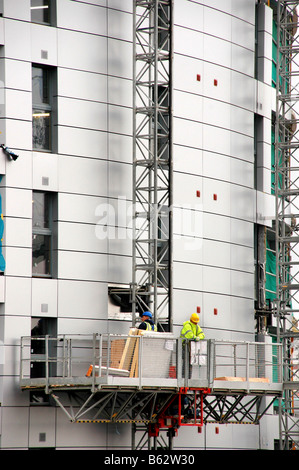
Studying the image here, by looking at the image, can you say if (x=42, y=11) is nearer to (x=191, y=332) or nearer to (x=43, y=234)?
(x=43, y=234)

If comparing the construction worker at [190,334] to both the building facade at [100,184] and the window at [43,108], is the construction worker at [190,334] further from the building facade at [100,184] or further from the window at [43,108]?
the window at [43,108]

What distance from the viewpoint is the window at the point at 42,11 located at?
36.4 metres

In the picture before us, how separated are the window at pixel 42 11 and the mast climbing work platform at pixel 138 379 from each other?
10.9m

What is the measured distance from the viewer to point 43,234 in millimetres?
35781

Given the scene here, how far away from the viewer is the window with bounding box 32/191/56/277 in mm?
35594

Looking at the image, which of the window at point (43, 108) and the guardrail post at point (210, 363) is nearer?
the guardrail post at point (210, 363)

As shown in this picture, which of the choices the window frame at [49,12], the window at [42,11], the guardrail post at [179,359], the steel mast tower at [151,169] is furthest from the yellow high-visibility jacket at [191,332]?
the window at [42,11]

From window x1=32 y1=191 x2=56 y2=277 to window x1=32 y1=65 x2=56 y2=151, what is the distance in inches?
71.0

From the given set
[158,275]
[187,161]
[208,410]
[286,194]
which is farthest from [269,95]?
[208,410]

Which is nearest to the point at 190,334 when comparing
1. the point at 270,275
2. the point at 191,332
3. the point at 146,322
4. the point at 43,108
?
the point at 191,332

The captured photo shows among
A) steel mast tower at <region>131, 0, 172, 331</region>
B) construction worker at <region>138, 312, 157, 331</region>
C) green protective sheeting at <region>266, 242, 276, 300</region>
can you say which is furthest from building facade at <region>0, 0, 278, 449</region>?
green protective sheeting at <region>266, 242, 276, 300</region>

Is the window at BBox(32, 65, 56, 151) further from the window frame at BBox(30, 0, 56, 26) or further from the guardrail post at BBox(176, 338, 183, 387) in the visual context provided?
the guardrail post at BBox(176, 338, 183, 387)

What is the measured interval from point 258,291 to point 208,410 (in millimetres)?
6261

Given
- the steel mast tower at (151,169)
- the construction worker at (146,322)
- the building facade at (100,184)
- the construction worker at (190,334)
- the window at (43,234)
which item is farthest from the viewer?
the steel mast tower at (151,169)
